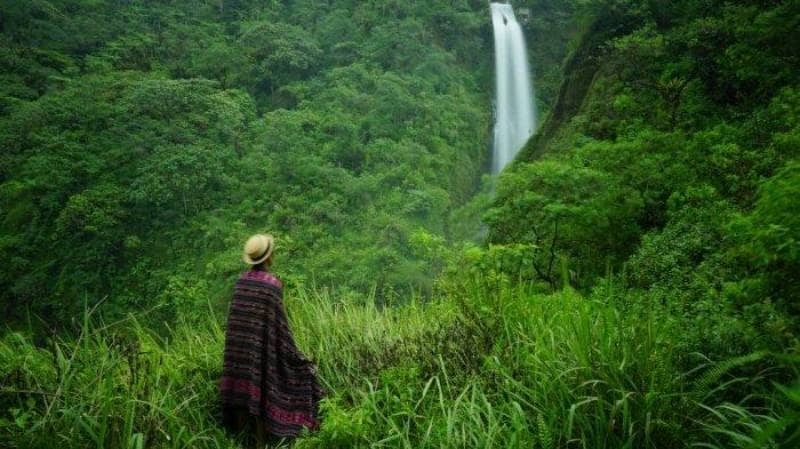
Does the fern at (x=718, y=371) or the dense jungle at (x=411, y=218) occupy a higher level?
the fern at (x=718, y=371)

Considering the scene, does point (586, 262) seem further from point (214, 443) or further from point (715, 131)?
point (214, 443)

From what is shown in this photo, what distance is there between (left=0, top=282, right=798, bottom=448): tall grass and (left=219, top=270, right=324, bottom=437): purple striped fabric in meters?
0.12

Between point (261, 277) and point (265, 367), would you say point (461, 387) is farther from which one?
point (261, 277)

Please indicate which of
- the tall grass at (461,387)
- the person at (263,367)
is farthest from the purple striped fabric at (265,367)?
the tall grass at (461,387)

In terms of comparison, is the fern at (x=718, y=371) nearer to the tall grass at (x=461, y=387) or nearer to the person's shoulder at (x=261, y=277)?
the tall grass at (x=461, y=387)

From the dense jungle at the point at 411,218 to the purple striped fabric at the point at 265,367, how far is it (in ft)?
0.53

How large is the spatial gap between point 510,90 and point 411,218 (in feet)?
40.0

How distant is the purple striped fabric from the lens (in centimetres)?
255

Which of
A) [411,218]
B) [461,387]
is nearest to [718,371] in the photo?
[461,387]

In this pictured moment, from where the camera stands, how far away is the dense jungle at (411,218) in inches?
78.0

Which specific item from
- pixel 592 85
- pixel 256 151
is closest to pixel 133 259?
pixel 256 151

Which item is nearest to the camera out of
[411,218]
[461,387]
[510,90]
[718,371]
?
Answer: [718,371]

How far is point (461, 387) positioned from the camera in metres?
2.34

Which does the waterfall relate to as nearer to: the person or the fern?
the person
